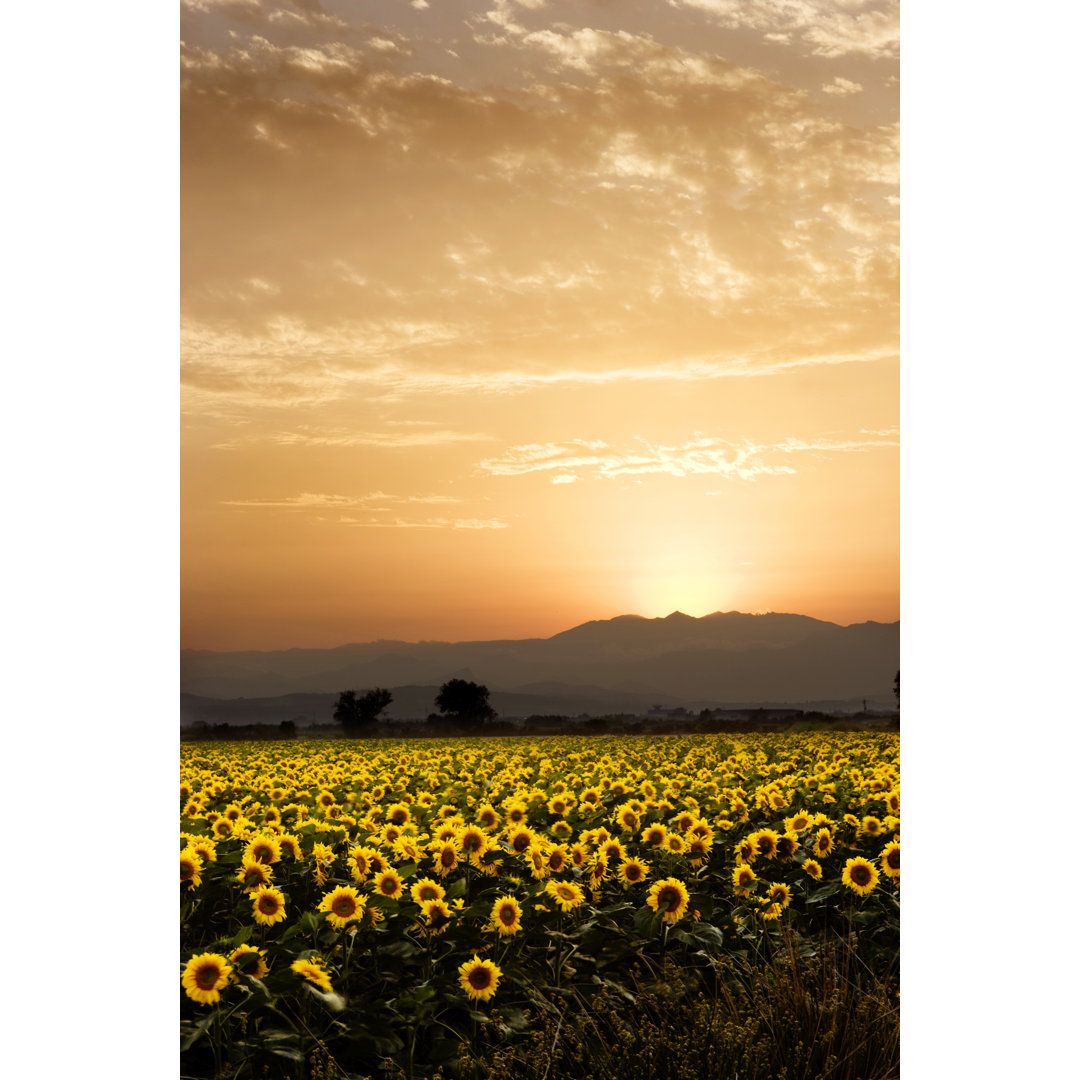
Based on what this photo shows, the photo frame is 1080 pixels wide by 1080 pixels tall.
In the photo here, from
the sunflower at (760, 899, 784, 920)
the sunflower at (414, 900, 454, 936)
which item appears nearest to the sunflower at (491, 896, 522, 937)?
the sunflower at (414, 900, 454, 936)

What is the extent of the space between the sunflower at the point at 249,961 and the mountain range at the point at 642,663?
0.98m

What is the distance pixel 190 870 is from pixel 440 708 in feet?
14.7

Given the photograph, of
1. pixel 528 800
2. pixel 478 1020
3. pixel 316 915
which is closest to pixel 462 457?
pixel 528 800

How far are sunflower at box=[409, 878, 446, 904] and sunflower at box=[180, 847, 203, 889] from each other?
1.91 ft

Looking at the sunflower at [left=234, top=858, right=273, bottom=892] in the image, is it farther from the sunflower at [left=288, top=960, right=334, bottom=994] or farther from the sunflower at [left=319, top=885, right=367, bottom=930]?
the sunflower at [left=288, top=960, right=334, bottom=994]

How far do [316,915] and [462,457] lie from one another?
162cm

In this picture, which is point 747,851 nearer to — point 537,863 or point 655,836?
point 655,836

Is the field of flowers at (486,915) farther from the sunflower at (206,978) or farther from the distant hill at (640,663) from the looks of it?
the distant hill at (640,663)

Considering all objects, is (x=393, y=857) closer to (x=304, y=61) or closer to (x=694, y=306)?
(x=694, y=306)
